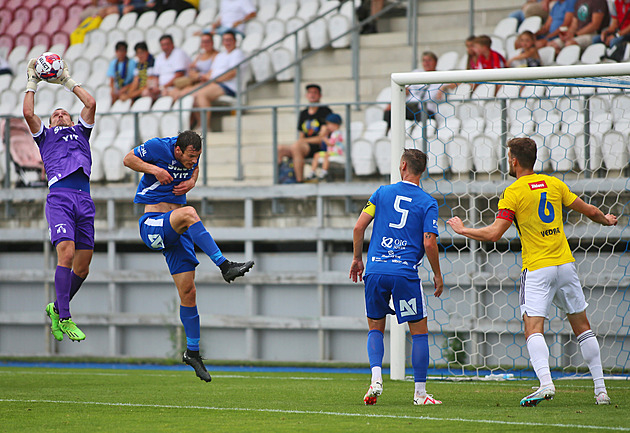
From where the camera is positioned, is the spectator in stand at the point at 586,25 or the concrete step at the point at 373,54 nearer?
the spectator in stand at the point at 586,25

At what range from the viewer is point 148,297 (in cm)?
1267

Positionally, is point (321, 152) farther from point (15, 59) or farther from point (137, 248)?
point (15, 59)

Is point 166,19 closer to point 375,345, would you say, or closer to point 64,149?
point 64,149

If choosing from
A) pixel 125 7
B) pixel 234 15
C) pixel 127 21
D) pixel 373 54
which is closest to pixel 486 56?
pixel 373 54

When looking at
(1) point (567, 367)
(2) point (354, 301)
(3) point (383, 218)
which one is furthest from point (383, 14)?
(3) point (383, 218)

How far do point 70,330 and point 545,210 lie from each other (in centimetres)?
387

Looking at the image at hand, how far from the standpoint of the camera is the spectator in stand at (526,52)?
11844 millimetres

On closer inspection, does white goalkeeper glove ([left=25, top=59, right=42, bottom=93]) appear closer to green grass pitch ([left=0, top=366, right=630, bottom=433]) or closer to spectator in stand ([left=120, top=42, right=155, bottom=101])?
green grass pitch ([left=0, top=366, right=630, bottom=433])

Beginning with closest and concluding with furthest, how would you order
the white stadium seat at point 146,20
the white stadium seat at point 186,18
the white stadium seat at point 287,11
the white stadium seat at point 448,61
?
the white stadium seat at point 448,61 → the white stadium seat at point 287,11 → the white stadium seat at point 186,18 → the white stadium seat at point 146,20

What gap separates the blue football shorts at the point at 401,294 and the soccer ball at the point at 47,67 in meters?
3.26

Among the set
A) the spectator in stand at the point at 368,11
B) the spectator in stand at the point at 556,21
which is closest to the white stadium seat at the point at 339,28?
the spectator in stand at the point at 368,11

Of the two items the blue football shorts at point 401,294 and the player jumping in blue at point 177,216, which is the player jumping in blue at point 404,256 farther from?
the player jumping in blue at point 177,216

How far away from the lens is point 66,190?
7727 mm

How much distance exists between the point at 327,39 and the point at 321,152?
345 cm
